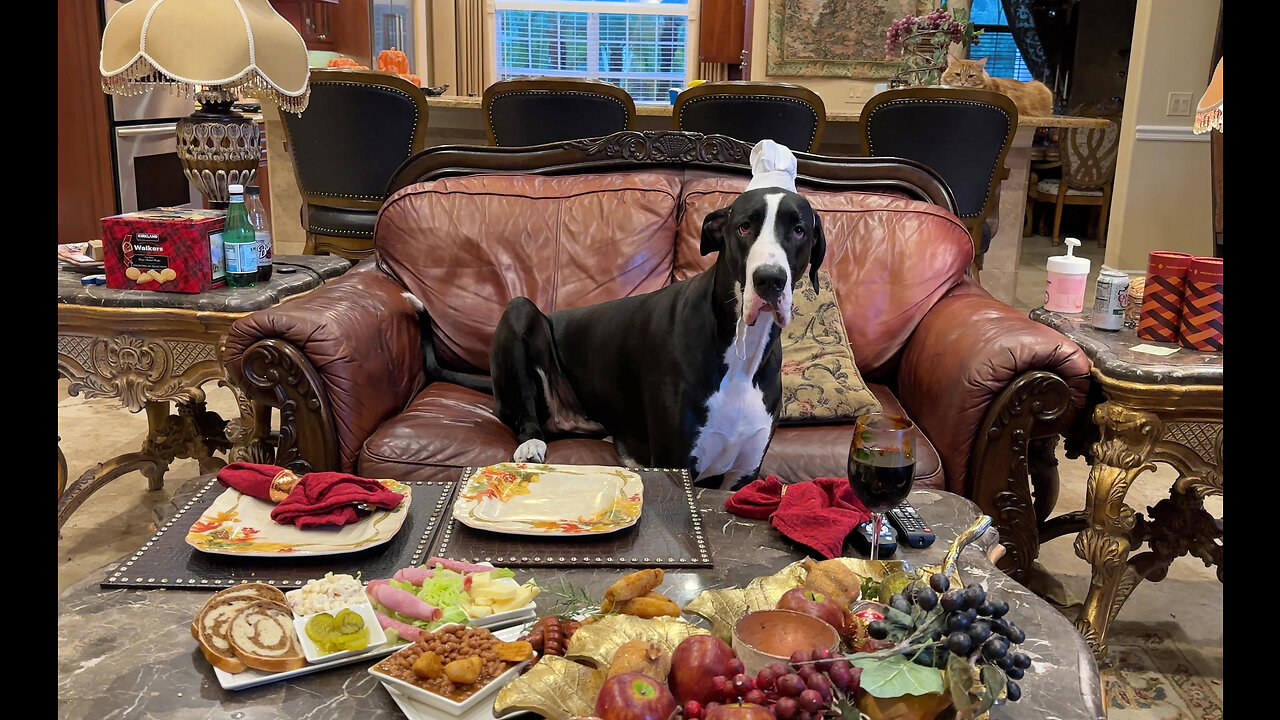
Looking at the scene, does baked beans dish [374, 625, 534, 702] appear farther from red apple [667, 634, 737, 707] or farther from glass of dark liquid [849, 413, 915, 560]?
glass of dark liquid [849, 413, 915, 560]

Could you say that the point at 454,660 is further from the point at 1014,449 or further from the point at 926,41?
the point at 926,41

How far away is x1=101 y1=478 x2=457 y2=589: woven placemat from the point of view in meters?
1.32

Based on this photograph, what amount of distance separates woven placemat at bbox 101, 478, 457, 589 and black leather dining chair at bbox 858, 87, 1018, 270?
2548 millimetres

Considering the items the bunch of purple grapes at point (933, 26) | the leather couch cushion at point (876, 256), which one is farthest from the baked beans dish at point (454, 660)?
the bunch of purple grapes at point (933, 26)

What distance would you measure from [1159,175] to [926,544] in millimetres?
5330

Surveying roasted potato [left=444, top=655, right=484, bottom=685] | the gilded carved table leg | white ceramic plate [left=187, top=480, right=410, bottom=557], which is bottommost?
the gilded carved table leg

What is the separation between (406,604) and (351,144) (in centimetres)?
271

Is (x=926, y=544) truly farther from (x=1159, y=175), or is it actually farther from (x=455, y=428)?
(x=1159, y=175)

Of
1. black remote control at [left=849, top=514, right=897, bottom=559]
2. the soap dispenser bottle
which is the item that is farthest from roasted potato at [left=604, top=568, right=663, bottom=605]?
the soap dispenser bottle

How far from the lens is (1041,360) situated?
2.01 meters

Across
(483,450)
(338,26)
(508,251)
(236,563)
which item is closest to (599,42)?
(338,26)

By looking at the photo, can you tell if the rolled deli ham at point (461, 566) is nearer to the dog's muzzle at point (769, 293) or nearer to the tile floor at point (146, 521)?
the dog's muzzle at point (769, 293)

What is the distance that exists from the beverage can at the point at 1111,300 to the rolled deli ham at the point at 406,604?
1.69 m

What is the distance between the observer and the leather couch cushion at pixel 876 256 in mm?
2475
